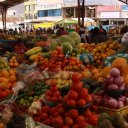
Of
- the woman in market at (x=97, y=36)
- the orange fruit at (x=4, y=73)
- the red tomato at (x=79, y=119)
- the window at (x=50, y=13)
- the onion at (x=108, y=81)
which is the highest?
the window at (x=50, y=13)

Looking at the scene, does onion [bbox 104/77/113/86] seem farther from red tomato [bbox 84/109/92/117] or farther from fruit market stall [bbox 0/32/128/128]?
red tomato [bbox 84/109/92/117]

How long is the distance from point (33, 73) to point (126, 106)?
73.0 inches

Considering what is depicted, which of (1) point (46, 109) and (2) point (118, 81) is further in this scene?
(2) point (118, 81)

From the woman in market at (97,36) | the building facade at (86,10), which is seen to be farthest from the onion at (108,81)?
the building facade at (86,10)

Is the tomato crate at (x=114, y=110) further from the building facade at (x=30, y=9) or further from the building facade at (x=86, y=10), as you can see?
the building facade at (x=30, y=9)

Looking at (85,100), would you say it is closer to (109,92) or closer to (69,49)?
(109,92)

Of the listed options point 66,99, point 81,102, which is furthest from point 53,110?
point 81,102

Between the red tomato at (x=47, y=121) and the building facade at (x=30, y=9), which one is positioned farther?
the building facade at (x=30, y=9)

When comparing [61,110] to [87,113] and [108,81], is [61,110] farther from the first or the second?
[108,81]

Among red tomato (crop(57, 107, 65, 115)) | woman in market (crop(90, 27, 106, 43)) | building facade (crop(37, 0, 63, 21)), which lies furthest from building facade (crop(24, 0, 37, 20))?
red tomato (crop(57, 107, 65, 115))

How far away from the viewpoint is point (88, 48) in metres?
6.93

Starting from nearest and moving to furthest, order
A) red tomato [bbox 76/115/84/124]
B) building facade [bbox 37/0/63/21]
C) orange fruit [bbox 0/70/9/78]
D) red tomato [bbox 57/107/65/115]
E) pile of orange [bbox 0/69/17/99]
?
red tomato [bbox 76/115/84/124] → red tomato [bbox 57/107/65/115] → pile of orange [bbox 0/69/17/99] → orange fruit [bbox 0/70/9/78] → building facade [bbox 37/0/63/21]

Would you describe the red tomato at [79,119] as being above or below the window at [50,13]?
below

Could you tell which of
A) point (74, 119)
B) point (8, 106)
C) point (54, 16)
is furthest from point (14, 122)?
point (54, 16)
